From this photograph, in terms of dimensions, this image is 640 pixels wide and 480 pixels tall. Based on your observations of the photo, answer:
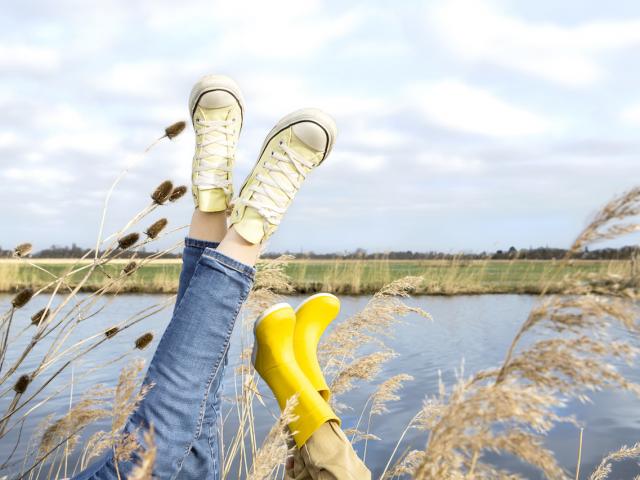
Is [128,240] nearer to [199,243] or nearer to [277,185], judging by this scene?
[199,243]

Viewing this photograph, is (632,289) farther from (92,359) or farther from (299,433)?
(92,359)

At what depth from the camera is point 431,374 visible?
6.49 m

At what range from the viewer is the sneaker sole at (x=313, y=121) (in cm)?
193

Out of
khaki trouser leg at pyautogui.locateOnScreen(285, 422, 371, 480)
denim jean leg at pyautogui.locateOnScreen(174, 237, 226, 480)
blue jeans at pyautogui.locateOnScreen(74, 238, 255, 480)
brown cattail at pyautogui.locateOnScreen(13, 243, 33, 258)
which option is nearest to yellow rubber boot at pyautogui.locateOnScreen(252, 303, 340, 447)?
khaki trouser leg at pyautogui.locateOnScreen(285, 422, 371, 480)

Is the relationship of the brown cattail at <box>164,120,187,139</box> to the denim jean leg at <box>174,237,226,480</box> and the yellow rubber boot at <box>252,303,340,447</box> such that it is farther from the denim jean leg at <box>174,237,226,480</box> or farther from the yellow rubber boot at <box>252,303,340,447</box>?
the yellow rubber boot at <box>252,303,340,447</box>

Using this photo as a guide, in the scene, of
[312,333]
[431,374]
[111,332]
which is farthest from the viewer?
[431,374]

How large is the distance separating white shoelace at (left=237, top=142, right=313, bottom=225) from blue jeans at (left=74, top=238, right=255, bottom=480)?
0.83ft

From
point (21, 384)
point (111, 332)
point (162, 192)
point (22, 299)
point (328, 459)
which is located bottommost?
point (328, 459)

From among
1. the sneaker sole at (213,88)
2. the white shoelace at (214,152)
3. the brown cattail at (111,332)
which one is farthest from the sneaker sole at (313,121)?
the brown cattail at (111,332)

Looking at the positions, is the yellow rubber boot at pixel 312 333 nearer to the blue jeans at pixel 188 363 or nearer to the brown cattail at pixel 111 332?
the blue jeans at pixel 188 363

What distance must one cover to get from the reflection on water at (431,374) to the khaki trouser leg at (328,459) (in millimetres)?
447

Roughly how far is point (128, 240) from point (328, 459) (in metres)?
0.94

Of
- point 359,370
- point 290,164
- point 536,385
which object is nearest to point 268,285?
point 359,370

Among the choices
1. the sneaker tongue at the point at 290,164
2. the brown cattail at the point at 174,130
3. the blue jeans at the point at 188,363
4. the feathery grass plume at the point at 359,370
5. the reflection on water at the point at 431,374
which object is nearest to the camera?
the blue jeans at the point at 188,363
